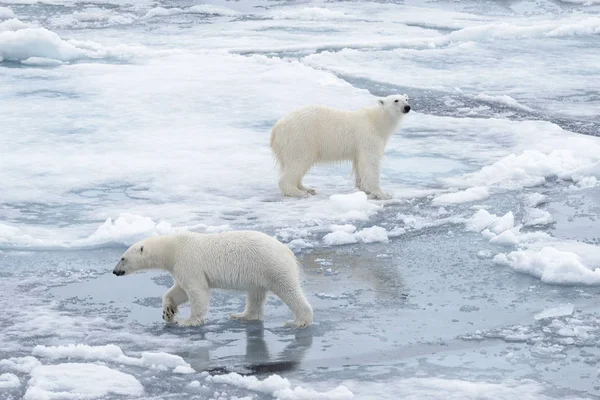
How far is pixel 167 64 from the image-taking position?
1282cm

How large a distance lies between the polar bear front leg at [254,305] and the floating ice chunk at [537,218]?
233 centimetres

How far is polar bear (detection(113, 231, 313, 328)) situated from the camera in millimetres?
4887

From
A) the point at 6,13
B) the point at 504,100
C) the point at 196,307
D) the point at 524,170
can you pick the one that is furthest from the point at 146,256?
the point at 6,13

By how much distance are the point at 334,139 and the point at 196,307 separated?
273cm

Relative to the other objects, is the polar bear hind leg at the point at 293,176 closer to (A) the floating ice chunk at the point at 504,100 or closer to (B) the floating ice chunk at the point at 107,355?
(B) the floating ice chunk at the point at 107,355

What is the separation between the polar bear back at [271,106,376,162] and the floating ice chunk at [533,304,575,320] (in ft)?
8.61

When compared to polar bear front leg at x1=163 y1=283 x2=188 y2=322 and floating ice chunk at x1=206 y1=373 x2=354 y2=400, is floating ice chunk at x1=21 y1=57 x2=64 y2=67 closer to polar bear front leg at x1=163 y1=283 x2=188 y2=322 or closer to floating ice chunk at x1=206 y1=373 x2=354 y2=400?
polar bear front leg at x1=163 y1=283 x2=188 y2=322

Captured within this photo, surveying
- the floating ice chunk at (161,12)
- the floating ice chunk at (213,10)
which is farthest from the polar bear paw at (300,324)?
the floating ice chunk at (213,10)

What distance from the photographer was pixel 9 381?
13.9 feet

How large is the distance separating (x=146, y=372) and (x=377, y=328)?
1175 mm

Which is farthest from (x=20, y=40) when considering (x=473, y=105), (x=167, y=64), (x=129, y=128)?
(x=473, y=105)

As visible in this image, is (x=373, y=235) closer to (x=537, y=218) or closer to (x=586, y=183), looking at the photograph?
(x=537, y=218)

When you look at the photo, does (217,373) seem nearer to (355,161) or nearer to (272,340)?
(272,340)

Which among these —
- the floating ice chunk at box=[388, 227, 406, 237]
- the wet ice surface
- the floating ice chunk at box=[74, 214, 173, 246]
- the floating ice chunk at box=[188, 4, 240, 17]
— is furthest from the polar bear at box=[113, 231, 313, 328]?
the floating ice chunk at box=[188, 4, 240, 17]
